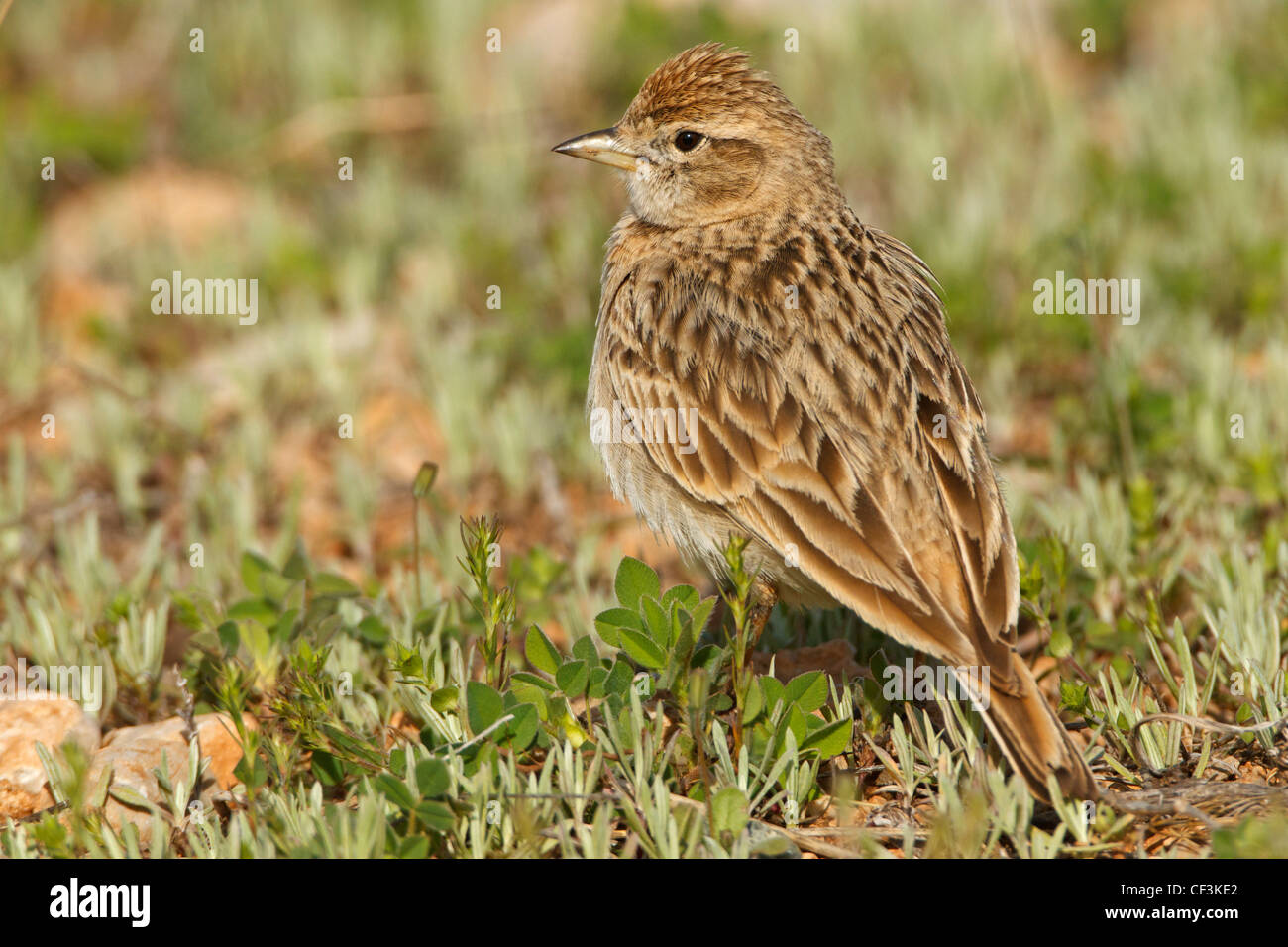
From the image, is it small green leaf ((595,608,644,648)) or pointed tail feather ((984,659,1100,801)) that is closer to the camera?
pointed tail feather ((984,659,1100,801))

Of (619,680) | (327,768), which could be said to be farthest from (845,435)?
(327,768)

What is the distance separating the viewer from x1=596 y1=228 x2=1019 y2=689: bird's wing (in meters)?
4.11

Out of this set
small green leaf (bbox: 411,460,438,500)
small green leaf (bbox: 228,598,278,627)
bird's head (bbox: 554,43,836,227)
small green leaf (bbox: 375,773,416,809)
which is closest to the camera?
small green leaf (bbox: 375,773,416,809)

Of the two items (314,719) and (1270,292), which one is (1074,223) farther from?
(314,719)

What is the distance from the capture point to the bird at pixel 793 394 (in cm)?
408

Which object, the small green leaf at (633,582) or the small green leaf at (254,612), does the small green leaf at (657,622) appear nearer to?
the small green leaf at (633,582)

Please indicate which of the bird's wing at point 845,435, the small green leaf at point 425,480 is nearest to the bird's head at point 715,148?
the bird's wing at point 845,435

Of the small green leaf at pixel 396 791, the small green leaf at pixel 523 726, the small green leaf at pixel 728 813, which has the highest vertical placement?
the small green leaf at pixel 523 726

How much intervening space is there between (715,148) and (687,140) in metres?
0.14

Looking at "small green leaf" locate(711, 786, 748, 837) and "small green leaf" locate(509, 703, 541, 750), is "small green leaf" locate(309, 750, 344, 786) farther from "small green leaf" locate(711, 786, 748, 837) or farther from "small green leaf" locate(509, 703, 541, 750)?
"small green leaf" locate(711, 786, 748, 837)

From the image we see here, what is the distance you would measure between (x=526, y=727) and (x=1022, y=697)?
4.89 ft

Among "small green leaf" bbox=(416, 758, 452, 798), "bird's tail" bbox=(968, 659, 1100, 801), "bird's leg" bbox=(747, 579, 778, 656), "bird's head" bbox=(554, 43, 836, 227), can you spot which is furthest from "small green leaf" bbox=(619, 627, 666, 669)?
"bird's head" bbox=(554, 43, 836, 227)

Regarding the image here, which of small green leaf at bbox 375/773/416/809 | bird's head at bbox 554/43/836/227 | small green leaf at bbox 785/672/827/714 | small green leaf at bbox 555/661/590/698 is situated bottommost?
small green leaf at bbox 375/773/416/809

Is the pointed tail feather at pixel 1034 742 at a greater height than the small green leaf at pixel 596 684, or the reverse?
the small green leaf at pixel 596 684
